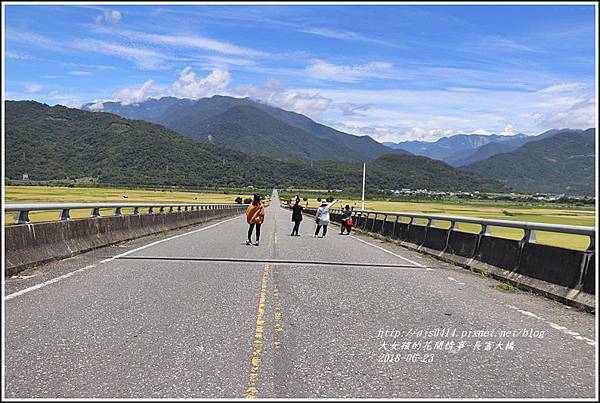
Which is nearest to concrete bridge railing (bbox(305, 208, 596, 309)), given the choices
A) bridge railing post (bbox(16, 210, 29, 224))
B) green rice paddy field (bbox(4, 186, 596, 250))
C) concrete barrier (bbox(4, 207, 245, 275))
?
concrete barrier (bbox(4, 207, 245, 275))

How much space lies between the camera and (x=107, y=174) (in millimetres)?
198500

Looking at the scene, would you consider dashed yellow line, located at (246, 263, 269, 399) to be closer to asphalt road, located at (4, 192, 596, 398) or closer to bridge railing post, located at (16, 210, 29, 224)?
asphalt road, located at (4, 192, 596, 398)

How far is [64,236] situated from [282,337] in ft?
30.6

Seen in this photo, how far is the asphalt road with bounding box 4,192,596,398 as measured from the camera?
532 cm

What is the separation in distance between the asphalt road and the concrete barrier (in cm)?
45

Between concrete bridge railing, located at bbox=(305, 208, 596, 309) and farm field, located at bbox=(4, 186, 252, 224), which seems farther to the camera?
→ farm field, located at bbox=(4, 186, 252, 224)

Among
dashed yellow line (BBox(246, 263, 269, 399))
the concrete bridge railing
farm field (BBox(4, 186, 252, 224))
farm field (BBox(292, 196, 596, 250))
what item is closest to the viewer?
dashed yellow line (BBox(246, 263, 269, 399))

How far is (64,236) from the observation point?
14562mm

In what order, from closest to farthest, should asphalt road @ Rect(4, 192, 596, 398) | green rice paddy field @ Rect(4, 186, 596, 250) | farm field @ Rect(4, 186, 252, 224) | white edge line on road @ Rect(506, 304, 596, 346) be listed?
1. asphalt road @ Rect(4, 192, 596, 398)
2. white edge line on road @ Rect(506, 304, 596, 346)
3. green rice paddy field @ Rect(4, 186, 596, 250)
4. farm field @ Rect(4, 186, 252, 224)

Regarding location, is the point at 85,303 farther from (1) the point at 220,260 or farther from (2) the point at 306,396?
(1) the point at 220,260

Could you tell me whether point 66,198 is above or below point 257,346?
below

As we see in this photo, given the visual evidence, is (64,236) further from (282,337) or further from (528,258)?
(528,258)

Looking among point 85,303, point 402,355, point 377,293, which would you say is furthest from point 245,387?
point 377,293

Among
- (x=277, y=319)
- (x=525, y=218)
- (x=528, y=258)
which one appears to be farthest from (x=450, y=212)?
(x=277, y=319)
